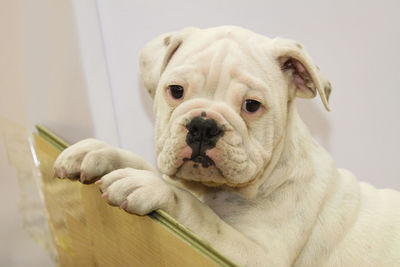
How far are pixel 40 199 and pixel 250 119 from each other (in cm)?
126

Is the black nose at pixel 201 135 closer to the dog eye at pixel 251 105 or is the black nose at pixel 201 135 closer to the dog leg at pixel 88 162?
the dog eye at pixel 251 105

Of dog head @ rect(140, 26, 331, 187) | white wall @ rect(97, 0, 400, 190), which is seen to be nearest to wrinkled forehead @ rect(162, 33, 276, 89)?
dog head @ rect(140, 26, 331, 187)

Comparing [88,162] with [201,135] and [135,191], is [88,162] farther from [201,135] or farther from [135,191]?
[201,135]

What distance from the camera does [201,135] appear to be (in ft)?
5.56

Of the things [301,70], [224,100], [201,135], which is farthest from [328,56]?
[201,135]

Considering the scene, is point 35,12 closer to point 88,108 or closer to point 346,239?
point 88,108

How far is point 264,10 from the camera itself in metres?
3.02

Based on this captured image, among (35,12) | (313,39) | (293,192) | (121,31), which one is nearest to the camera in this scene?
(293,192)

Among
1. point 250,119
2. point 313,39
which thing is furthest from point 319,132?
point 250,119

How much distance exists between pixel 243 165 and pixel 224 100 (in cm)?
22

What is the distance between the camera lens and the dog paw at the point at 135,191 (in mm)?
1586

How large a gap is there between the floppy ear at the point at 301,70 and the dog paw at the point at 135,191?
0.62 m

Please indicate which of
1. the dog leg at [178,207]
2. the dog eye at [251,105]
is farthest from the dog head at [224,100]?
the dog leg at [178,207]

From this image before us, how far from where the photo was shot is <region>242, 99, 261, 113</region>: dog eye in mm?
1784
